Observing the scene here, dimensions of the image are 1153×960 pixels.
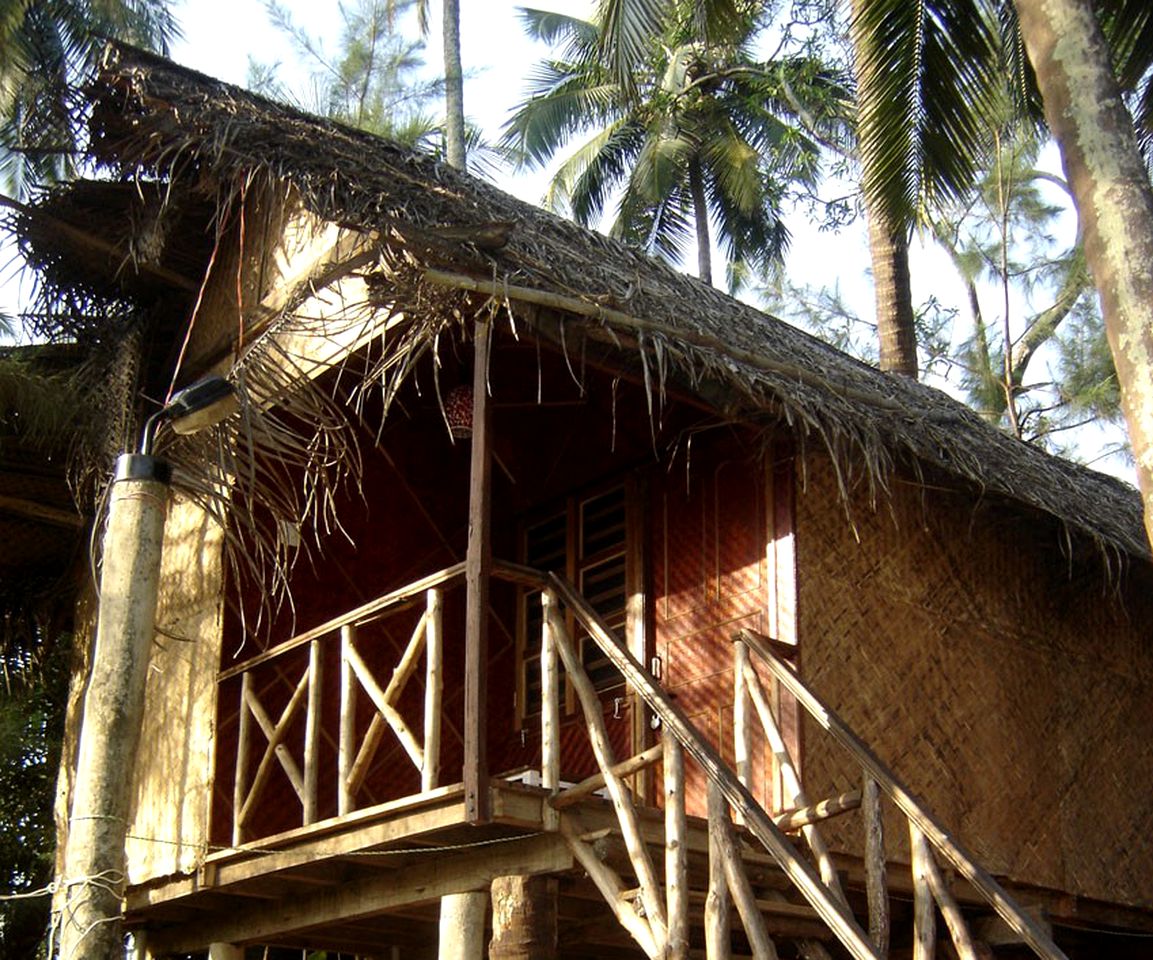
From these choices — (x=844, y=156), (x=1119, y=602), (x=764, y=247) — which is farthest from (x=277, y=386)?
(x=764, y=247)

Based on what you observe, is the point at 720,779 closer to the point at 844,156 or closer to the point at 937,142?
A: the point at 937,142

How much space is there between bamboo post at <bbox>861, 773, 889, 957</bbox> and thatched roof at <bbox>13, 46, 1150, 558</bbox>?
156cm

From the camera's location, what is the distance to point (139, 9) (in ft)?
53.0

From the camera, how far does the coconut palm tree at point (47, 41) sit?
13242 mm

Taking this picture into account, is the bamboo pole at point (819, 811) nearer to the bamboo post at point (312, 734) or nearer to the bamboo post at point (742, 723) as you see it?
the bamboo post at point (742, 723)

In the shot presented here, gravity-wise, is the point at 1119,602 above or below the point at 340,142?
below

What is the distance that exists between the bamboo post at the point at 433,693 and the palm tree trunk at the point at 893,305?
10.1 metres

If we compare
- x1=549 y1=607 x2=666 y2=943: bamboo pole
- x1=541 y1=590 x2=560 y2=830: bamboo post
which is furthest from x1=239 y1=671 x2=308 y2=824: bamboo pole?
x1=549 y1=607 x2=666 y2=943: bamboo pole

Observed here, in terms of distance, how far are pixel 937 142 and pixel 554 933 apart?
16.3ft

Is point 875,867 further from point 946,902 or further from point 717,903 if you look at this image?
point 717,903

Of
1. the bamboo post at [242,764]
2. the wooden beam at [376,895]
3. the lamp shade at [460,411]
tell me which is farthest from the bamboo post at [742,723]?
the bamboo post at [242,764]

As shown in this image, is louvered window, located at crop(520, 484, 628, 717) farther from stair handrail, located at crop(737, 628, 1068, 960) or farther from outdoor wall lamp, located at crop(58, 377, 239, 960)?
outdoor wall lamp, located at crop(58, 377, 239, 960)

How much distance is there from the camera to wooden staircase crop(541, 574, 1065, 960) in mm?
5629

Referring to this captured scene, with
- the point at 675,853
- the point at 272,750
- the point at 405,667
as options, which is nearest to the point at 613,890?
the point at 675,853
